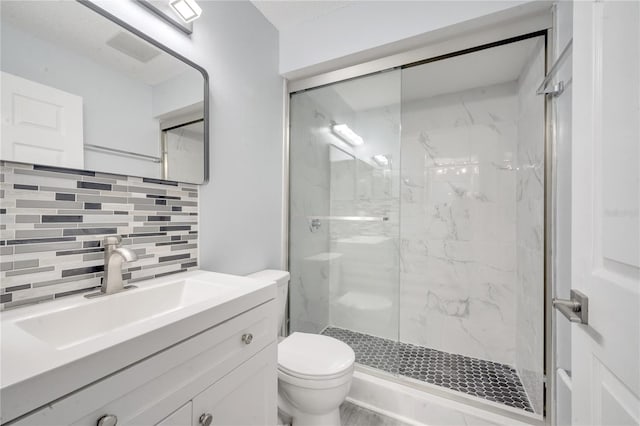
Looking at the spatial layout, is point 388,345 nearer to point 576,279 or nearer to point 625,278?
point 576,279

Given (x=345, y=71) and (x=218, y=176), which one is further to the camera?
(x=345, y=71)

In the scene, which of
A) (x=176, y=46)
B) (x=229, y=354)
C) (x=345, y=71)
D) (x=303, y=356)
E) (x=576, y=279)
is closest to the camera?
(x=576, y=279)

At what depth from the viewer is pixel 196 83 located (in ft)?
4.16

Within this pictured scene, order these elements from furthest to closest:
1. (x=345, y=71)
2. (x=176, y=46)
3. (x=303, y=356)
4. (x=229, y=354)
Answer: (x=345, y=71) < (x=303, y=356) < (x=176, y=46) < (x=229, y=354)

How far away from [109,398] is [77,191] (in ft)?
2.27

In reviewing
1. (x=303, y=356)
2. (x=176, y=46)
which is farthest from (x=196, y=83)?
(x=303, y=356)

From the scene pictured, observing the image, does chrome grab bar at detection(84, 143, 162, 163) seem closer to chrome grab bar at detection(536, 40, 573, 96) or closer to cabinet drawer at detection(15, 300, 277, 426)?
cabinet drawer at detection(15, 300, 277, 426)

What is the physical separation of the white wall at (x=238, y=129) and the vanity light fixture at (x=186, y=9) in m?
0.09

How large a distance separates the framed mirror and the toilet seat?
976mm

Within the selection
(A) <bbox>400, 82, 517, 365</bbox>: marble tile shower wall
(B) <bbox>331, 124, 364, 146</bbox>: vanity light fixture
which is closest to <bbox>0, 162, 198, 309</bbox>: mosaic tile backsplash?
(B) <bbox>331, 124, 364, 146</bbox>: vanity light fixture

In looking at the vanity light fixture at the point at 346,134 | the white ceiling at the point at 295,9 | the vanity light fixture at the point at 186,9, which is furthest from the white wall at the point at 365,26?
the vanity light fixture at the point at 186,9

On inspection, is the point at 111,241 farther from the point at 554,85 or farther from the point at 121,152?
the point at 554,85

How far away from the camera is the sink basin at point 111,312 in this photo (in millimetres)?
721

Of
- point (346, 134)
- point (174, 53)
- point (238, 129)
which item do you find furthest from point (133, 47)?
point (346, 134)
